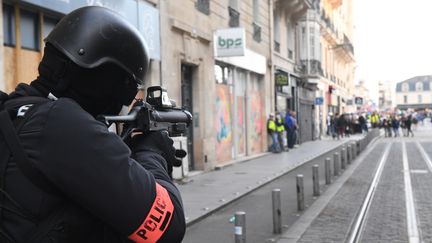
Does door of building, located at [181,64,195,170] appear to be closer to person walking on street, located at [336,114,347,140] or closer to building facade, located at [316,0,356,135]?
person walking on street, located at [336,114,347,140]

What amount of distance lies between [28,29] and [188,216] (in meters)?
3.88

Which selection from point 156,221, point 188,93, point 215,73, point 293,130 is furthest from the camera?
point 293,130

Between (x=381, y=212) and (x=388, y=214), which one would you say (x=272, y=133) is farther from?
(x=388, y=214)

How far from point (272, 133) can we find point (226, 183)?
31.0 ft

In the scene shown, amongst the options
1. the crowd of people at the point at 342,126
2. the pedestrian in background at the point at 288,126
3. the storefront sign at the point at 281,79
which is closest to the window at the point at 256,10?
the storefront sign at the point at 281,79

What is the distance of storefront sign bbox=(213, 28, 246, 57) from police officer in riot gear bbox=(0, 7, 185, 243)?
1265cm

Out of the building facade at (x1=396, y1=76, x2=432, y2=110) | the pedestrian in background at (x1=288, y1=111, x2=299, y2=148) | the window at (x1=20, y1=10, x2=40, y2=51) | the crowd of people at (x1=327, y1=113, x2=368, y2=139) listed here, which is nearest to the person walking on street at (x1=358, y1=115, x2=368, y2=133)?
the crowd of people at (x1=327, y1=113, x2=368, y2=139)

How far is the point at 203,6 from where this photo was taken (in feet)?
46.2

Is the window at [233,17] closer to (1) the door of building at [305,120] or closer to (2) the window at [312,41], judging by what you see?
(1) the door of building at [305,120]

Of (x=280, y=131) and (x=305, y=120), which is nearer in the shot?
(x=280, y=131)

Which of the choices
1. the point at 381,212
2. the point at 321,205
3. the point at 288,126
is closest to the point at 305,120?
the point at 288,126

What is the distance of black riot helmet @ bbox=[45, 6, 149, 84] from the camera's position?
138cm

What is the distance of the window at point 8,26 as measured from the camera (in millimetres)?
6973

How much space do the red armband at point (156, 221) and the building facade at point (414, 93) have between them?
130993 millimetres
